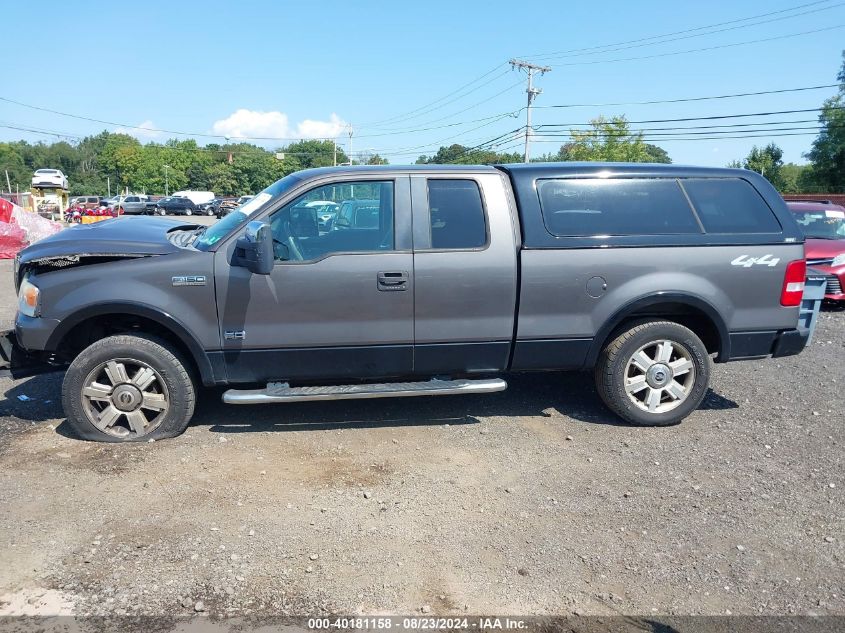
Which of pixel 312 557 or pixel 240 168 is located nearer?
pixel 312 557

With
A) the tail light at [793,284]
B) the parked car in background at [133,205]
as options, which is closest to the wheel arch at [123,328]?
the tail light at [793,284]

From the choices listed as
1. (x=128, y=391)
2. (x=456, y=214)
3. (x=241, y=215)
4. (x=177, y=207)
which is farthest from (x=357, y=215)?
(x=177, y=207)

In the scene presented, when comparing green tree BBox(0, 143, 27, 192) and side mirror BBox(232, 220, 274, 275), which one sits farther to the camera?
green tree BBox(0, 143, 27, 192)

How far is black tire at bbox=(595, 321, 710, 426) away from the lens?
4855 mm

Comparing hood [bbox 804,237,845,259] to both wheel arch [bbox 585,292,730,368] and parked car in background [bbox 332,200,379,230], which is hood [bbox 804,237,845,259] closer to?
wheel arch [bbox 585,292,730,368]

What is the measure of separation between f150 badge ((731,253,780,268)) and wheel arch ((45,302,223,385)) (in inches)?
156

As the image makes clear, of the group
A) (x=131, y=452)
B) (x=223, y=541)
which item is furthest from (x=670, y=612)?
(x=131, y=452)

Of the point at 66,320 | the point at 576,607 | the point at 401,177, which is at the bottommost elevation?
the point at 576,607

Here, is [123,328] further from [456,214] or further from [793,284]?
[793,284]

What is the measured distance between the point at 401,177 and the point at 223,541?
Answer: 8.88 ft

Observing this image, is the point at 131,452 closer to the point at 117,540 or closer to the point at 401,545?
the point at 117,540

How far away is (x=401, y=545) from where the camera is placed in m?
3.32

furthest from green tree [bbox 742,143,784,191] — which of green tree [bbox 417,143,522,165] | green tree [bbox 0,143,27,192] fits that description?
green tree [bbox 0,143,27,192]

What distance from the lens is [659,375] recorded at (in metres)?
4.91
